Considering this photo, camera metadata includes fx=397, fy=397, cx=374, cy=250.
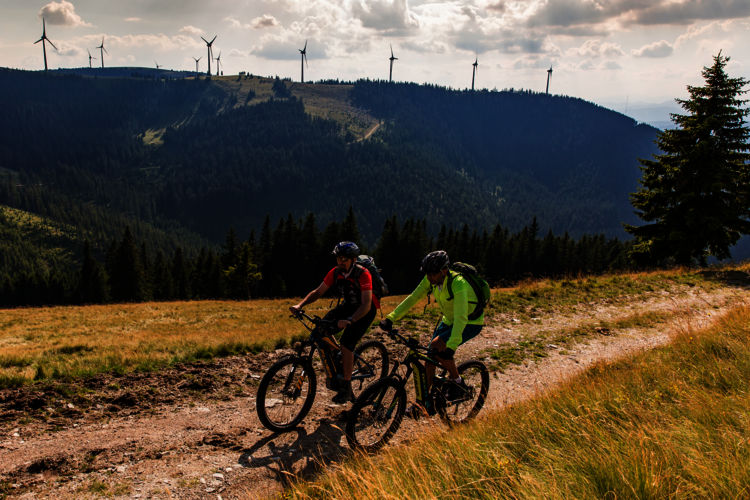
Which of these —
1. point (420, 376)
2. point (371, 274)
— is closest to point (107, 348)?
point (371, 274)

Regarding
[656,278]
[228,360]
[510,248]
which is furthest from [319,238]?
[228,360]

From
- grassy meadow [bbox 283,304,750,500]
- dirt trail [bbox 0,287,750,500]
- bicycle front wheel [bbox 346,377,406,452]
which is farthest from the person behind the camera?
bicycle front wheel [bbox 346,377,406,452]

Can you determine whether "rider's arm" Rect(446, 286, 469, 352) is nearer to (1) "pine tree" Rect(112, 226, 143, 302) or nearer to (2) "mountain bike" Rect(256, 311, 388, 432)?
(2) "mountain bike" Rect(256, 311, 388, 432)

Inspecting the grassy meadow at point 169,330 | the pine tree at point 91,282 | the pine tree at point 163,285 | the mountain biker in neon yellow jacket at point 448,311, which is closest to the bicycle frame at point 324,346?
the mountain biker in neon yellow jacket at point 448,311

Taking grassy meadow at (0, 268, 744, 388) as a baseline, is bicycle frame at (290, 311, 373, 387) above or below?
above

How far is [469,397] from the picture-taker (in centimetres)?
648

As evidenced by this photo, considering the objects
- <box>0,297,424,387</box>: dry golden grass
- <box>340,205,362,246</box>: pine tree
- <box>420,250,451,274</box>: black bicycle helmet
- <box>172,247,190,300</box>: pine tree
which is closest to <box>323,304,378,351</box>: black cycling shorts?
<box>420,250,451,274</box>: black bicycle helmet

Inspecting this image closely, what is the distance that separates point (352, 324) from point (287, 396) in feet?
5.03

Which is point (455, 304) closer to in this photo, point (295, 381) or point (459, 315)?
point (459, 315)

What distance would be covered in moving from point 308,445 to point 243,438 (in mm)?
1020

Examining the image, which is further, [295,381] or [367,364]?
[367,364]

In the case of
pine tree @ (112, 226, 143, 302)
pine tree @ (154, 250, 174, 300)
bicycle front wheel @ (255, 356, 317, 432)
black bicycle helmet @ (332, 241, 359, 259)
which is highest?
black bicycle helmet @ (332, 241, 359, 259)

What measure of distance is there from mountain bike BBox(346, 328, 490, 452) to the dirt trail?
0.35 metres

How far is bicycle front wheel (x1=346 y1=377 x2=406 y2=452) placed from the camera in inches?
211
